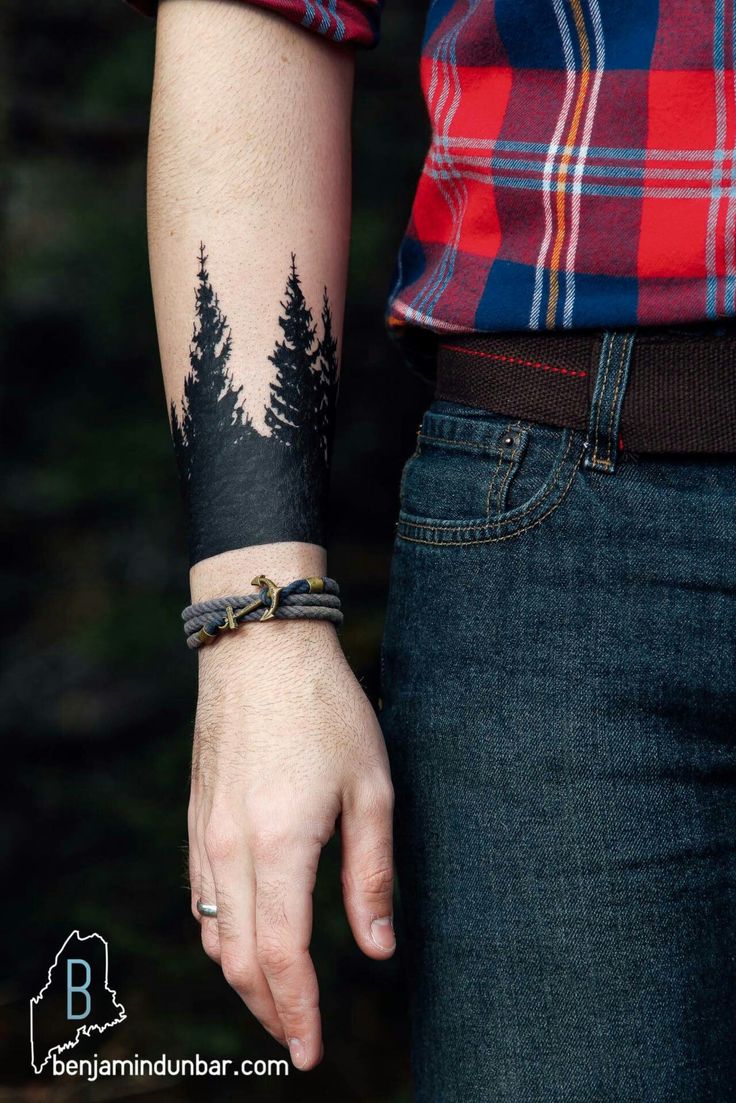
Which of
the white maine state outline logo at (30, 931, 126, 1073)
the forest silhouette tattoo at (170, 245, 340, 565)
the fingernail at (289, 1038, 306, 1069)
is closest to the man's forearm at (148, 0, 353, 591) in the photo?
the forest silhouette tattoo at (170, 245, 340, 565)

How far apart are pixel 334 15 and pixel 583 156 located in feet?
0.81

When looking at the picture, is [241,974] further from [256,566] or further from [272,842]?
[256,566]

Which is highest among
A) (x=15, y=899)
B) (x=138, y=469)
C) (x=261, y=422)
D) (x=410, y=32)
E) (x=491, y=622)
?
(x=410, y=32)

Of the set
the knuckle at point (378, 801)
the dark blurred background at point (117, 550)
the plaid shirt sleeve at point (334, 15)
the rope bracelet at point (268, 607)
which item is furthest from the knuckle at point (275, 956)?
the dark blurred background at point (117, 550)

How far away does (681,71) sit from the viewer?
86 cm

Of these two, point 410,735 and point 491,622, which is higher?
point 491,622


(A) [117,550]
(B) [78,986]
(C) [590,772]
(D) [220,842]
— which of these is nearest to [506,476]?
(C) [590,772]

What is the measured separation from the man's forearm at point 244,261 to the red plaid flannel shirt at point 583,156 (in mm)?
66

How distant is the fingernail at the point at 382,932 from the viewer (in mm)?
843

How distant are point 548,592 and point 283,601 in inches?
8.6

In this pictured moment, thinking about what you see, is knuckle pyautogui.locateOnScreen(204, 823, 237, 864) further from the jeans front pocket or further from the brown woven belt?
the brown woven belt

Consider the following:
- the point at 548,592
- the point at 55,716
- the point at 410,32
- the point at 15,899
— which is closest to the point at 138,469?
the point at 55,716

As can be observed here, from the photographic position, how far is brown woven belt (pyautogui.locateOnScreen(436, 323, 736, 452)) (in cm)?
86

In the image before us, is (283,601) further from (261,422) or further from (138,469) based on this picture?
(138,469)
